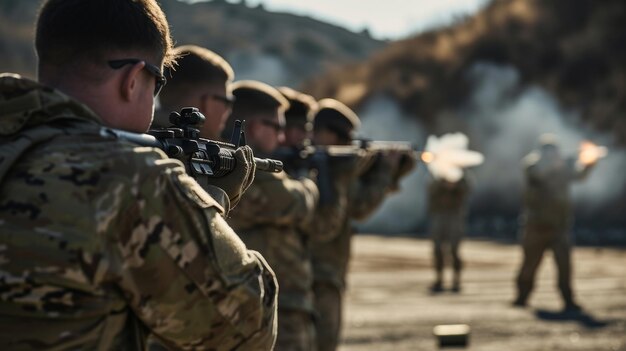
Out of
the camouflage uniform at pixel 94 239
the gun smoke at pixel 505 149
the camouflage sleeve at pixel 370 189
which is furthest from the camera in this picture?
the gun smoke at pixel 505 149

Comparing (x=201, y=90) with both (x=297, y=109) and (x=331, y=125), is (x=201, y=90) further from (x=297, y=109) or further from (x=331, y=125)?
(x=331, y=125)

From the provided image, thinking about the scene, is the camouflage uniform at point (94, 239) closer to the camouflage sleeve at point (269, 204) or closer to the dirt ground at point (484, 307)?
the camouflage sleeve at point (269, 204)

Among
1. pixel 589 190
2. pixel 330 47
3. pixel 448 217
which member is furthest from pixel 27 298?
pixel 330 47

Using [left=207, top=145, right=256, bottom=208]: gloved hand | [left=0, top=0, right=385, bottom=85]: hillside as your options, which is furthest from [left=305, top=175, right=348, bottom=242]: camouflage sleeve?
[left=0, top=0, right=385, bottom=85]: hillside

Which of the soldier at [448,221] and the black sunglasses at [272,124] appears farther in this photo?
the soldier at [448,221]

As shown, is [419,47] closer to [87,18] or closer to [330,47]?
[87,18]

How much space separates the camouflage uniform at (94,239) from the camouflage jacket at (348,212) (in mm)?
4620

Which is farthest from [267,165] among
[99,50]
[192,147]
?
[99,50]

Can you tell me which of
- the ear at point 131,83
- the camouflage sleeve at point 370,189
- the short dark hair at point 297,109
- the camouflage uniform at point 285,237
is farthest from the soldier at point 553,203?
the ear at point 131,83

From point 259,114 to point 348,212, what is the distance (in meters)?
2.26

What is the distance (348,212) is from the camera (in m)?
7.71

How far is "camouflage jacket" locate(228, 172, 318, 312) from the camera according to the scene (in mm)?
5410

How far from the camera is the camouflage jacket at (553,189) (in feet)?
45.2

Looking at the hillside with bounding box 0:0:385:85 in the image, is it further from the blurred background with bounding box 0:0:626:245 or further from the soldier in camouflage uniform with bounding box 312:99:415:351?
the soldier in camouflage uniform with bounding box 312:99:415:351
